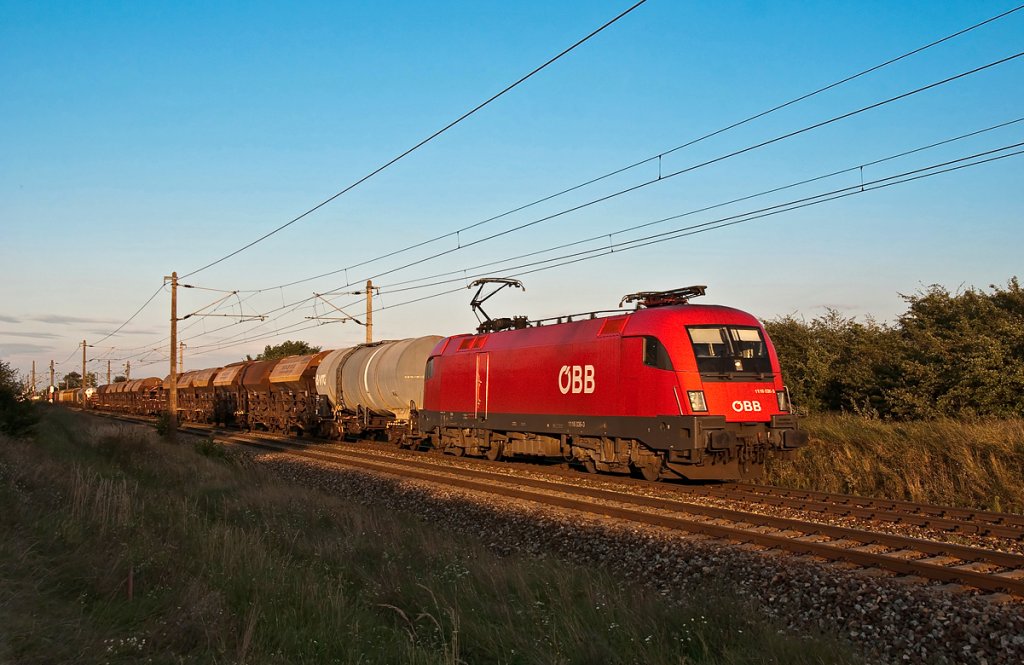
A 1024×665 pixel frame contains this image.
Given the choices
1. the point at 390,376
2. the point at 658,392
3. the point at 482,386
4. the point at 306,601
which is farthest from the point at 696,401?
the point at 390,376

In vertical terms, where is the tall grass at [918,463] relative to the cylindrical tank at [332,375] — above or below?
below

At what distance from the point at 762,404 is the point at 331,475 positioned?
34.8 feet

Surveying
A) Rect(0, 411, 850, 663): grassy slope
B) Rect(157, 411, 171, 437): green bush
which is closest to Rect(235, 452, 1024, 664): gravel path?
Rect(0, 411, 850, 663): grassy slope

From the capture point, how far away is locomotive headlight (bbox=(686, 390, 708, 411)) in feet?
45.9

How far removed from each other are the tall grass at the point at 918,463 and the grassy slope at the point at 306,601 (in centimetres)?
831

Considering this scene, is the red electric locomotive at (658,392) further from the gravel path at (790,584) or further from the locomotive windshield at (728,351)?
the gravel path at (790,584)

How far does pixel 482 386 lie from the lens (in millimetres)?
20703

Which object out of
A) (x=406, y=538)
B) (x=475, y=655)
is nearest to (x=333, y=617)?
(x=475, y=655)

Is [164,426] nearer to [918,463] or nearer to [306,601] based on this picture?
[306,601]

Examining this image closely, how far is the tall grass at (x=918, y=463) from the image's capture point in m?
13.0

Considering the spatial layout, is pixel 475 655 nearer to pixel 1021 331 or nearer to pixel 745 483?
pixel 745 483

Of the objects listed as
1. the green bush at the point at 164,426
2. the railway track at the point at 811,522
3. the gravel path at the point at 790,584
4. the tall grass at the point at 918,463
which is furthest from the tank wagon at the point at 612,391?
the green bush at the point at 164,426

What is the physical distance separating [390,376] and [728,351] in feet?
47.0

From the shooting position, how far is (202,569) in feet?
26.2
